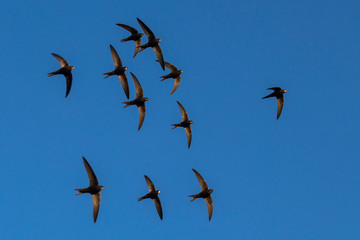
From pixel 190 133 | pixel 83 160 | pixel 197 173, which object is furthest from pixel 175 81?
pixel 83 160

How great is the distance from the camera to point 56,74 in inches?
1257

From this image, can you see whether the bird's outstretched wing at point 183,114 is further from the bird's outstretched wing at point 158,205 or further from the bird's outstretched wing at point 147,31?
the bird's outstretched wing at point 158,205

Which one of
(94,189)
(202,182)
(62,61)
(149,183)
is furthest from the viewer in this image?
(202,182)

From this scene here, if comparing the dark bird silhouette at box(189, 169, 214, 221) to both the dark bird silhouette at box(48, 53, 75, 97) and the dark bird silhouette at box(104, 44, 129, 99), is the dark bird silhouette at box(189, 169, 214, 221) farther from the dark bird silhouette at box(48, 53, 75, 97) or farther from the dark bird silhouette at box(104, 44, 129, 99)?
the dark bird silhouette at box(48, 53, 75, 97)

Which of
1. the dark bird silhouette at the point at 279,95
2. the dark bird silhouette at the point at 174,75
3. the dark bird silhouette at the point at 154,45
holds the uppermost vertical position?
the dark bird silhouette at the point at 154,45

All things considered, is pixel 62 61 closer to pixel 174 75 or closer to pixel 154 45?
pixel 154 45

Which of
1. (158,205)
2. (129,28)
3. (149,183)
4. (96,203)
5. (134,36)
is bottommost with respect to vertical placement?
(96,203)

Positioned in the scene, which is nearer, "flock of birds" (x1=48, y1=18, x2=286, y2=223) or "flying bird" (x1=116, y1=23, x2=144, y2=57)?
"flock of birds" (x1=48, y1=18, x2=286, y2=223)

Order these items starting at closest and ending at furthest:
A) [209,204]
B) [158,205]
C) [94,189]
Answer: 1. [94,189]
2. [158,205]
3. [209,204]

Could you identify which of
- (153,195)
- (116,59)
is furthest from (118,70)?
(153,195)

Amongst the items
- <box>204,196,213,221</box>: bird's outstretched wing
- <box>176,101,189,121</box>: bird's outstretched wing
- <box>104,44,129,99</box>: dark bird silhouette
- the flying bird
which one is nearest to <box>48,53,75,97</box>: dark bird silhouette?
<box>104,44,129,99</box>: dark bird silhouette

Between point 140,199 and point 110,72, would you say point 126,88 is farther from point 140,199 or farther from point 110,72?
point 140,199

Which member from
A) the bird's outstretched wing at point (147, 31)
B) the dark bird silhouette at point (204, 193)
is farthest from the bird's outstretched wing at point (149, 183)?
the bird's outstretched wing at point (147, 31)

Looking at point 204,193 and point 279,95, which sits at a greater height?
point 279,95
